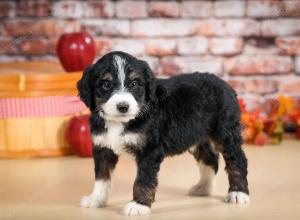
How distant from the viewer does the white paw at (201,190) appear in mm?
2877

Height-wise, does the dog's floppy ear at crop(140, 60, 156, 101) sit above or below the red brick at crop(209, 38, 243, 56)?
above

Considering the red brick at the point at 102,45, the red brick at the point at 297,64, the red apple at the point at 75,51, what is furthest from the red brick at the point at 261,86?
the red apple at the point at 75,51

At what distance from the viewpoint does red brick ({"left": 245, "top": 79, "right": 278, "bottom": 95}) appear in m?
4.49

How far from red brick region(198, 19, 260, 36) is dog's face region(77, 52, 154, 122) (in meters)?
1.97

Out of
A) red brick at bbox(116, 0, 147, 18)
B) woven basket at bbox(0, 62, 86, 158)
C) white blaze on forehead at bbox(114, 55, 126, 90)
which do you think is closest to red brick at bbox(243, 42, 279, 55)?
red brick at bbox(116, 0, 147, 18)

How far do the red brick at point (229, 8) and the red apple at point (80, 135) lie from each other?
49.1 inches

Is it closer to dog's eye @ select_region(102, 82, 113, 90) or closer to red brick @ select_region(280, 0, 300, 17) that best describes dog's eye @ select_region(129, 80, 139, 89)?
dog's eye @ select_region(102, 82, 113, 90)

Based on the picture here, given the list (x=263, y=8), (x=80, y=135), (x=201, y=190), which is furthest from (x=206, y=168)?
(x=263, y=8)

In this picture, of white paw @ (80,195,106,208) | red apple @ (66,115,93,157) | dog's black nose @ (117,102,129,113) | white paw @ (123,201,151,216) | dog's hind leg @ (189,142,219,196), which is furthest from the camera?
red apple @ (66,115,93,157)

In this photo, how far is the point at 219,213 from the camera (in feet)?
8.39

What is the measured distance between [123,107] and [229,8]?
2.23m

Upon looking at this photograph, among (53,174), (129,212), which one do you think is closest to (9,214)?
(129,212)

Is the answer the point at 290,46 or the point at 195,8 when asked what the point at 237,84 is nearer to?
the point at 290,46

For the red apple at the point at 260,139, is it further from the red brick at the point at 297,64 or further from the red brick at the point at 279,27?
the red brick at the point at 279,27
